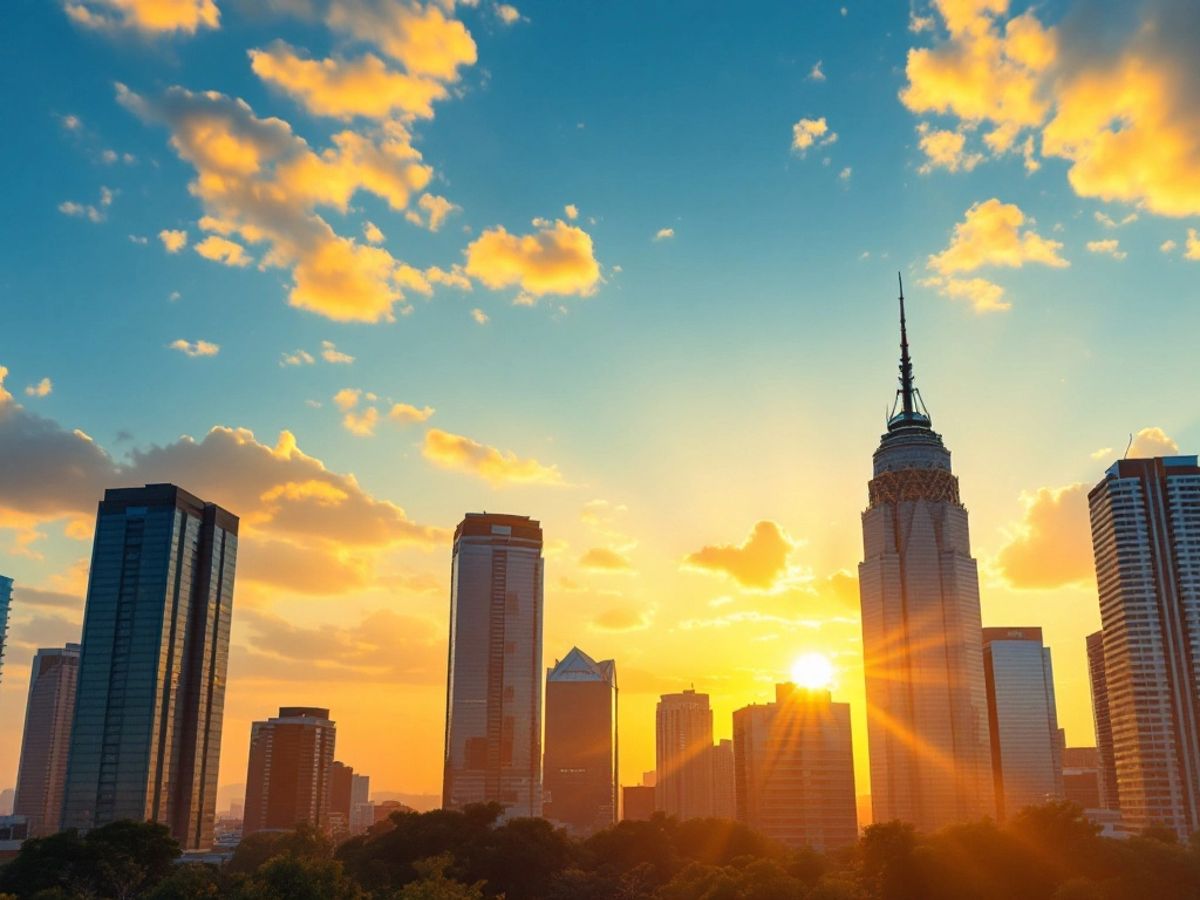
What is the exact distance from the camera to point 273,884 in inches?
3179

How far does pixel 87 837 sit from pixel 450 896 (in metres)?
77.6

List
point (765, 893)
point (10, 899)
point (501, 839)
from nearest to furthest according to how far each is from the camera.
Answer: point (10, 899), point (765, 893), point (501, 839)

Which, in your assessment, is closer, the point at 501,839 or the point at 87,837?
the point at 87,837

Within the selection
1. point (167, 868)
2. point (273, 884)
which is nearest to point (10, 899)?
point (273, 884)

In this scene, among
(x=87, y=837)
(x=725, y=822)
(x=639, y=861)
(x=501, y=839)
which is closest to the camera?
(x=87, y=837)

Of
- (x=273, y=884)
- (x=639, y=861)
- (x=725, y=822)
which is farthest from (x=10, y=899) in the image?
(x=725, y=822)

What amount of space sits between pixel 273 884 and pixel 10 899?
59.7ft

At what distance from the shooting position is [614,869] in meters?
162

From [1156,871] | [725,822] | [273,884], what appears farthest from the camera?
[725,822]

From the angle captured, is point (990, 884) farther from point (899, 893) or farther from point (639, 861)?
point (639, 861)

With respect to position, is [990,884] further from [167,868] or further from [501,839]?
[167,868]

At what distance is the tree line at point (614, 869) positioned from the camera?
9754 centimetres

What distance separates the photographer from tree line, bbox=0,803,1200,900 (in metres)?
97.5

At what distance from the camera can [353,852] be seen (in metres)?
165
